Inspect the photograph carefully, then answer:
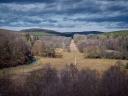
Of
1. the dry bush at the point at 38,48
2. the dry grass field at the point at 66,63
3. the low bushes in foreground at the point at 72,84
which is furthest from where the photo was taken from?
the dry bush at the point at 38,48

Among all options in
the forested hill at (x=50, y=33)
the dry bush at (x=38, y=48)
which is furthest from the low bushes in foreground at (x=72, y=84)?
the forested hill at (x=50, y=33)

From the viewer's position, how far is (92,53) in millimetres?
6605

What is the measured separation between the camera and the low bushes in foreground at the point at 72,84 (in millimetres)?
6387

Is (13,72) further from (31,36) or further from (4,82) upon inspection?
(31,36)

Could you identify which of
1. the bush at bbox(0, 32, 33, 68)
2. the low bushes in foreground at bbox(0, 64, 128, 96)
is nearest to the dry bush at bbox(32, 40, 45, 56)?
the bush at bbox(0, 32, 33, 68)

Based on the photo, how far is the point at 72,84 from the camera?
6.48m

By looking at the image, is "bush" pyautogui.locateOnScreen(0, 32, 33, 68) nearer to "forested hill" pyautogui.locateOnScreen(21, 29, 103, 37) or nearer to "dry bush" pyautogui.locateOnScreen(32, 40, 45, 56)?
"dry bush" pyautogui.locateOnScreen(32, 40, 45, 56)

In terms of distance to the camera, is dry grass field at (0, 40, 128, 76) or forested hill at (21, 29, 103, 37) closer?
dry grass field at (0, 40, 128, 76)

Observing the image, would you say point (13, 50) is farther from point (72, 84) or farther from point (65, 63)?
point (72, 84)

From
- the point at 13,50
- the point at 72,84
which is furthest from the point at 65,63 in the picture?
the point at 13,50

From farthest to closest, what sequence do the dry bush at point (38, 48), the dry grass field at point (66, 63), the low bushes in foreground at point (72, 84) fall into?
the dry bush at point (38, 48), the dry grass field at point (66, 63), the low bushes in foreground at point (72, 84)

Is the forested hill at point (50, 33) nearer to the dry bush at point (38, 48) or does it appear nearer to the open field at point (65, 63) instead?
the dry bush at point (38, 48)

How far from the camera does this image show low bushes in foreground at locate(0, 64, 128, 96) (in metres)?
6.39

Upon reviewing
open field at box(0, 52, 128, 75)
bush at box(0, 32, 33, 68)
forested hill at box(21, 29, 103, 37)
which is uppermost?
forested hill at box(21, 29, 103, 37)
